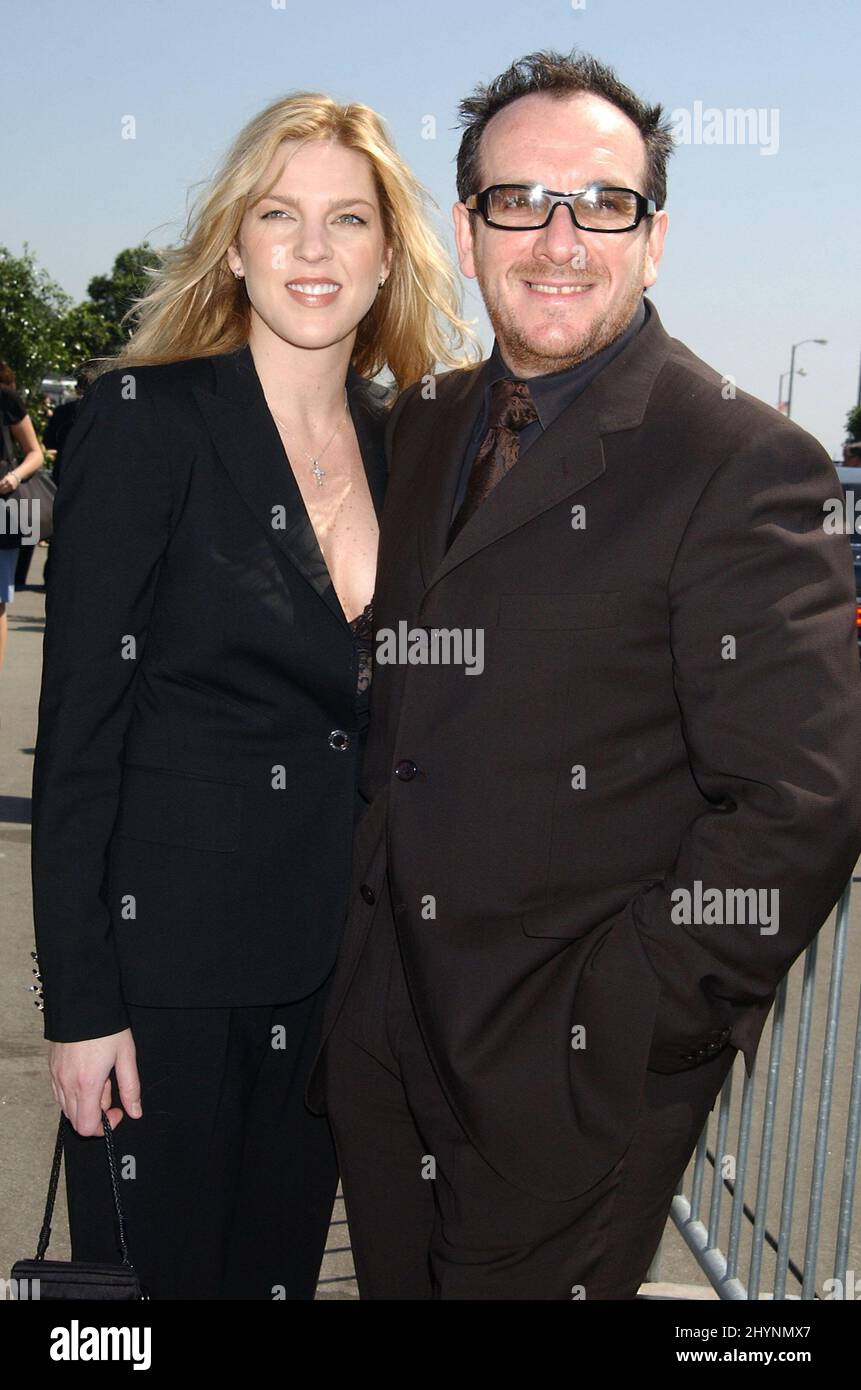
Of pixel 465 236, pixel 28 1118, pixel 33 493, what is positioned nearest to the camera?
pixel 465 236

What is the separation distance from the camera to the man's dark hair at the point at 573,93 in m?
2.64

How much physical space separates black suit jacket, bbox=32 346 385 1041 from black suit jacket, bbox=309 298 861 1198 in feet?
0.81

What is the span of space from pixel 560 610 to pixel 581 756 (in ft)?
0.74

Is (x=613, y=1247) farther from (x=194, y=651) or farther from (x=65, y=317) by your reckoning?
(x=65, y=317)

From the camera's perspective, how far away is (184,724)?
2.70 m

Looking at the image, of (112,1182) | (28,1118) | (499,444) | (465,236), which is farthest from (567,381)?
(28,1118)

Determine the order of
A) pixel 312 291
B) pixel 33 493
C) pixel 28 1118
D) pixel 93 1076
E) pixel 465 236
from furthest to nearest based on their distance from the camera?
pixel 33 493
pixel 28 1118
pixel 312 291
pixel 465 236
pixel 93 1076

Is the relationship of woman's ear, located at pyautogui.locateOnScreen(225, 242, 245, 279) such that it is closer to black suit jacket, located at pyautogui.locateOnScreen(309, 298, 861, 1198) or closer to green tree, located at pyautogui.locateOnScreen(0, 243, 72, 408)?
black suit jacket, located at pyautogui.locateOnScreen(309, 298, 861, 1198)

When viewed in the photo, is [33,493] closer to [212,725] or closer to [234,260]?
[234,260]

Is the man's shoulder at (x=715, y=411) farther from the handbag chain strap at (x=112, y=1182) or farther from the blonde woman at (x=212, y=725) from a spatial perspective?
the handbag chain strap at (x=112, y=1182)

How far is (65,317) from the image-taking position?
2655 centimetres

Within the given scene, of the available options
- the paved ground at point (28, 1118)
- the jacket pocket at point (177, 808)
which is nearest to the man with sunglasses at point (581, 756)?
the jacket pocket at point (177, 808)
